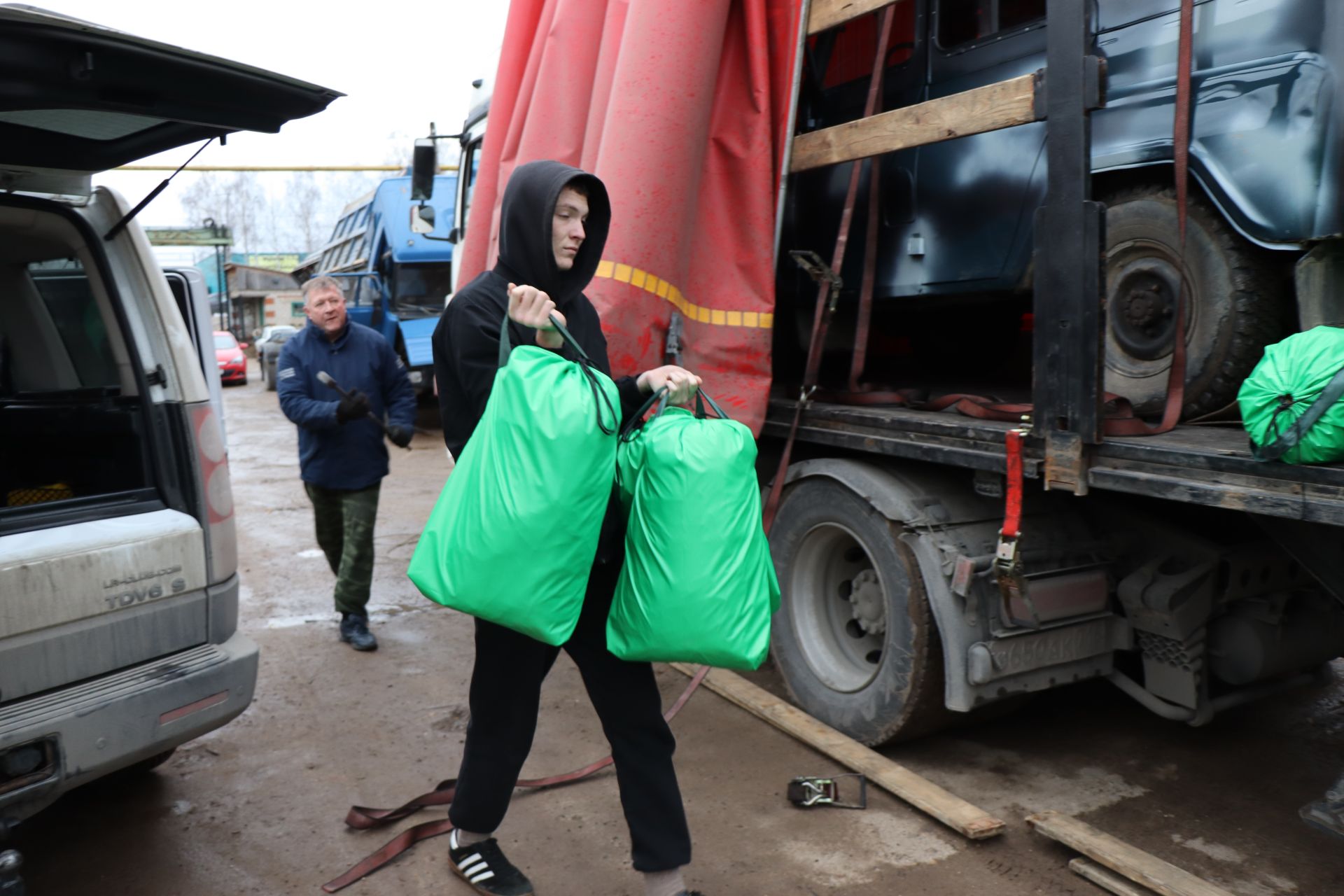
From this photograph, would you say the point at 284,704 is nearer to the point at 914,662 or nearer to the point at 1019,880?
the point at 914,662

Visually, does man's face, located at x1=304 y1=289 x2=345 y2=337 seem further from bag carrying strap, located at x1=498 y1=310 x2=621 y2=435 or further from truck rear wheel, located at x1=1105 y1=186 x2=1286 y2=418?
truck rear wheel, located at x1=1105 y1=186 x2=1286 y2=418

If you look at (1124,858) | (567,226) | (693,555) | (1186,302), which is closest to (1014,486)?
(1186,302)

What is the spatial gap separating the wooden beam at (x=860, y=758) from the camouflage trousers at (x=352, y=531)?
67.9 inches

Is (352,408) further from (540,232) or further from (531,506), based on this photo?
(531,506)

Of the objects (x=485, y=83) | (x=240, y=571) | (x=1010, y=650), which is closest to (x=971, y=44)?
(x=1010, y=650)

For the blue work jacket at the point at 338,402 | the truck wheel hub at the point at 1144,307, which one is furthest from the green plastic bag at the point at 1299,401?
the blue work jacket at the point at 338,402

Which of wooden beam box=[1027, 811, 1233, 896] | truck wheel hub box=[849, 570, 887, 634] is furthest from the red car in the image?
wooden beam box=[1027, 811, 1233, 896]

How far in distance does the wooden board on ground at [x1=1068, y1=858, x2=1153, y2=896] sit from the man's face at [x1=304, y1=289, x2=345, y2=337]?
370cm

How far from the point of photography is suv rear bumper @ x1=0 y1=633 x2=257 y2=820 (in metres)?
2.31

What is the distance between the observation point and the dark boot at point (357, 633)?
4.80 meters

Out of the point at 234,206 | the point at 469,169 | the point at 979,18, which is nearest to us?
the point at 979,18

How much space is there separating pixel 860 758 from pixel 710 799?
1.77ft

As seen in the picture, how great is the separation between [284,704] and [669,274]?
232 centimetres

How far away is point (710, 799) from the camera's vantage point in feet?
10.7
